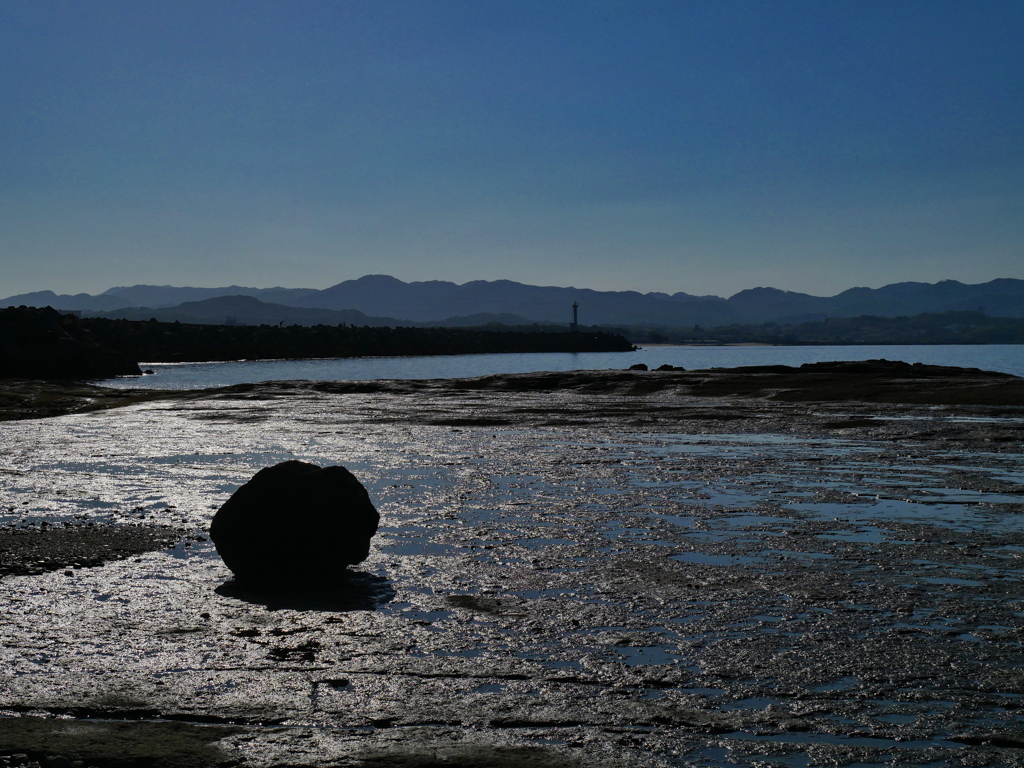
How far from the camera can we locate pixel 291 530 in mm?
9242

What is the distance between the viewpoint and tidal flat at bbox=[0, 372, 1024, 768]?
525cm

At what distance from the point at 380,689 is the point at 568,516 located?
22.0 ft

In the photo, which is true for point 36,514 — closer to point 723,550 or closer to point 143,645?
point 143,645

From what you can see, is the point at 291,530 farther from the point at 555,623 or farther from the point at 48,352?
the point at 48,352

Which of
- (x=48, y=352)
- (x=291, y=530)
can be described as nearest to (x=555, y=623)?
(x=291, y=530)

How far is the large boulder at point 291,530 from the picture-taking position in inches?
363

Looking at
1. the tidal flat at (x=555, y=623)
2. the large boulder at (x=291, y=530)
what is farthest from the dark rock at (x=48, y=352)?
the large boulder at (x=291, y=530)

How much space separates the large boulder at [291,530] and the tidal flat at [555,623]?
39cm

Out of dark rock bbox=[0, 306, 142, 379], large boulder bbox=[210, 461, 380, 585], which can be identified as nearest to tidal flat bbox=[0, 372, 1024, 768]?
large boulder bbox=[210, 461, 380, 585]

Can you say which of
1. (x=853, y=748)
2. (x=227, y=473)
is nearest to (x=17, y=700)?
(x=853, y=748)

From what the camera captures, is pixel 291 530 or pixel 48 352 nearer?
pixel 291 530

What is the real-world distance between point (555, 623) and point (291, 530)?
3.23 m

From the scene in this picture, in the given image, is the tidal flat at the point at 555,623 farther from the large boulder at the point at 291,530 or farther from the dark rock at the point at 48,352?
the dark rock at the point at 48,352

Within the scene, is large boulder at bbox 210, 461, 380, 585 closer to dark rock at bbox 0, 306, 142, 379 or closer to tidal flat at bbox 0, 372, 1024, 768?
tidal flat at bbox 0, 372, 1024, 768
